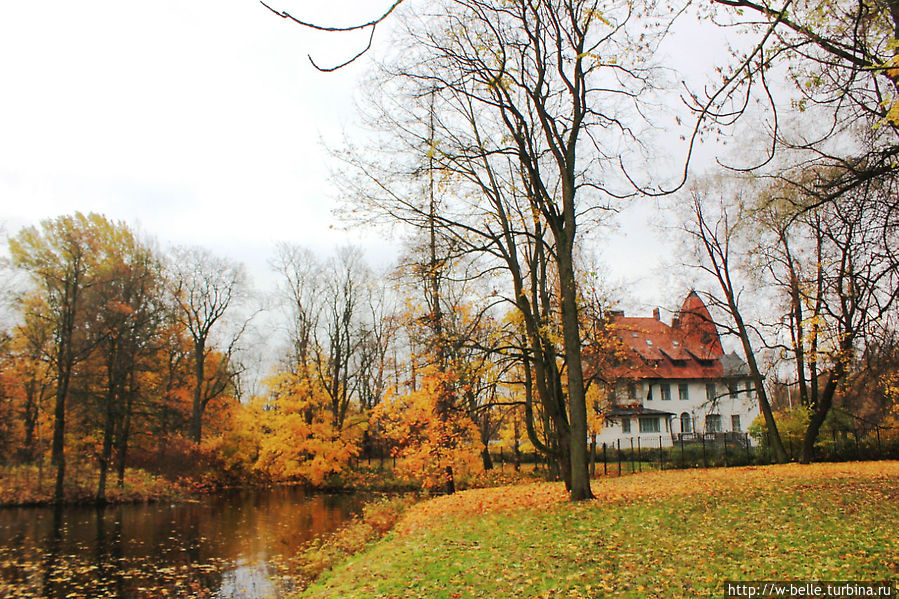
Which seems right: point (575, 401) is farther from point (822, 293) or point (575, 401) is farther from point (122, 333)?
point (122, 333)

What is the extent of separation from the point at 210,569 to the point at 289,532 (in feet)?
16.6

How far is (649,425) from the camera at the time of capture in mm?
43594

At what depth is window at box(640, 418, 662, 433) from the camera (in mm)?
43284

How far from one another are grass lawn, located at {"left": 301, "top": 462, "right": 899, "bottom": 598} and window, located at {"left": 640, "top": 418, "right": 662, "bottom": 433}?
32.0 meters

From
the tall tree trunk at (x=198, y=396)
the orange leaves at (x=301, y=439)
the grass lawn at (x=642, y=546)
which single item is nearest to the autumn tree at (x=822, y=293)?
the grass lawn at (x=642, y=546)

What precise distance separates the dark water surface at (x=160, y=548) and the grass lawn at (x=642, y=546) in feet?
11.0

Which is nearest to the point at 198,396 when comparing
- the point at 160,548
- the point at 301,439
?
the point at 301,439

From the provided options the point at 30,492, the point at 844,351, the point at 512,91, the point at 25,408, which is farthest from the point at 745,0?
the point at 25,408

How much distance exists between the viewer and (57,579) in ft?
38.0

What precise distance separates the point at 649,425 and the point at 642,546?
39043 mm

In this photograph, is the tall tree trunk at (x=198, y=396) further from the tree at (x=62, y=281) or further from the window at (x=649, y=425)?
the window at (x=649, y=425)

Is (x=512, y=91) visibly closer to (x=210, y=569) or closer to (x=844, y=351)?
(x=844, y=351)

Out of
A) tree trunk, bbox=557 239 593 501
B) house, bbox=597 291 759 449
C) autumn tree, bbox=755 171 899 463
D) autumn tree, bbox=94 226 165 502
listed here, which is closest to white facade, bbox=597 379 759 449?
house, bbox=597 291 759 449

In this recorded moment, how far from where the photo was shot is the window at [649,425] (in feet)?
142
